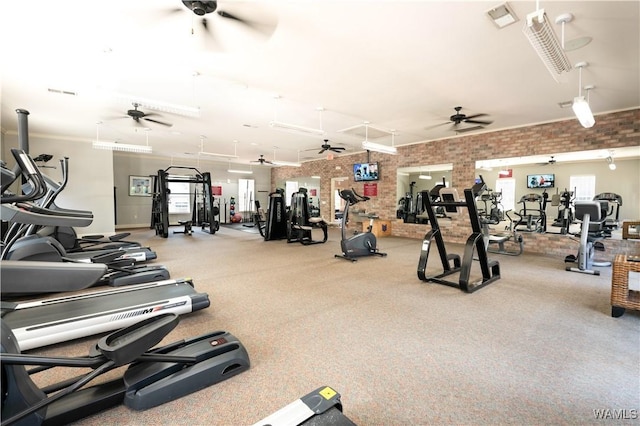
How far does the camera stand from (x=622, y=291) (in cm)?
277

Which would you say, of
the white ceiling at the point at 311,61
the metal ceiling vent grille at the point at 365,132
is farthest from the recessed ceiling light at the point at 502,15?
the metal ceiling vent grille at the point at 365,132

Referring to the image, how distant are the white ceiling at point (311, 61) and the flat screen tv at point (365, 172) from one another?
3.31 metres

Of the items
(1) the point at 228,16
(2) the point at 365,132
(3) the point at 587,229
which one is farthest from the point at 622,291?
(2) the point at 365,132

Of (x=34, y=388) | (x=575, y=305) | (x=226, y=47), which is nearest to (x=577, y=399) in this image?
(x=575, y=305)

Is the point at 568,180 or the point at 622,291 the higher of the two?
the point at 568,180

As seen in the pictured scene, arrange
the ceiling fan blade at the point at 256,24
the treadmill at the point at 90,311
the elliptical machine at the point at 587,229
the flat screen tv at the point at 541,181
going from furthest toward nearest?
the flat screen tv at the point at 541,181
the elliptical machine at the point at 587,229
the ceiling fan blade at the point at 256,24
the treadmill at the point at 90,311

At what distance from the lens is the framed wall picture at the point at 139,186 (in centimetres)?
1102

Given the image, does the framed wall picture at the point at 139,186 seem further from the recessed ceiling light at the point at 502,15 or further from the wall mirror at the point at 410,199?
the recessed ceiling light at the point at 502,15

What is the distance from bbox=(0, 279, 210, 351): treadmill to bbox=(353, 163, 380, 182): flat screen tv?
24.3 ft

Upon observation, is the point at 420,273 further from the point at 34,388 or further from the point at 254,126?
the point at 254,126

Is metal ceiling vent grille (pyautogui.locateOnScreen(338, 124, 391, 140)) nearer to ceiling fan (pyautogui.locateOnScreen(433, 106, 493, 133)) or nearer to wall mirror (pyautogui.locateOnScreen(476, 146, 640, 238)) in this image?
ceiling fan (pyautogui.locateOnScreen(433, 106, 493, 133))

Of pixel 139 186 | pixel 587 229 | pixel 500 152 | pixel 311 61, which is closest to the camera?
pixel 311 61

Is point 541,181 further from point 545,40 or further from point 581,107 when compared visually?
point 545,40

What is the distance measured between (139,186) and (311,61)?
10.4m
